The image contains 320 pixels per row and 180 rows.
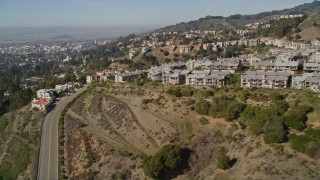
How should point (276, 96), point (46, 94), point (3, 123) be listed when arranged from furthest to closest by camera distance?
point (46, 94) < point (3, 123) < point (276, 96)

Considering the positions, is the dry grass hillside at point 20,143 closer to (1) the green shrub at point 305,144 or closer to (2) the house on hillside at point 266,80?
(1) the green shrub at point 305,144

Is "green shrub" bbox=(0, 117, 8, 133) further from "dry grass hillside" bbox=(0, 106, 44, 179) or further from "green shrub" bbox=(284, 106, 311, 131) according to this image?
"green shrub" bbox=(284, 106, 311, 131)

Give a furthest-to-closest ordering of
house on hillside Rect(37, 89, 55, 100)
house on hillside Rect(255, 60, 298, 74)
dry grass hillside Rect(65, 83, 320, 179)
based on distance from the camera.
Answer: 1. house on hillside Rect(37, 89, 55, 100)
2. house on hillside Rect(255, 60, 298, 74)
3. dry grass hillside Rect(65, 83, 320, 179)

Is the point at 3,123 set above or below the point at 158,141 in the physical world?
below

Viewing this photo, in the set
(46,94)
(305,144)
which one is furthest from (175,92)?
(46,94)

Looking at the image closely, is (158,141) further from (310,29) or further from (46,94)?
(310,29)

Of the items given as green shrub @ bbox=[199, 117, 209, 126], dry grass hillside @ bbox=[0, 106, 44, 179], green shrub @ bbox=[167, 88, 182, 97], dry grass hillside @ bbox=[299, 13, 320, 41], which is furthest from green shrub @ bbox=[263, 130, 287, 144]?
dry grass hillside @ bbox=[299, 13, 320, 41]
